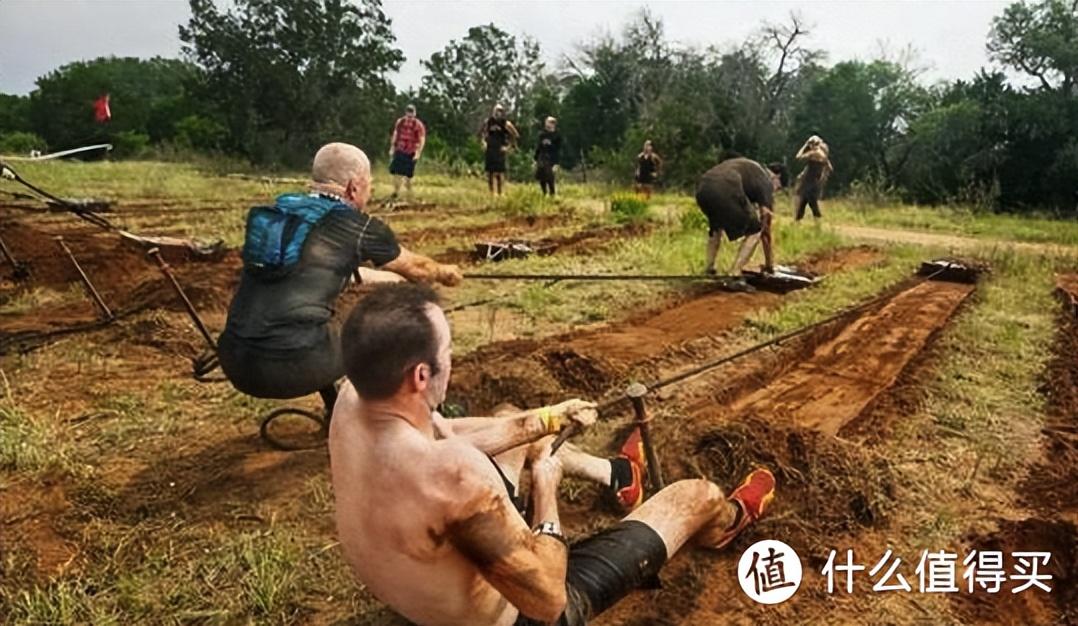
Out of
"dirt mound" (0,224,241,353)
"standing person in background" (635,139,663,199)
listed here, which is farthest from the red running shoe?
"standing person in background" (635,139,663,199)

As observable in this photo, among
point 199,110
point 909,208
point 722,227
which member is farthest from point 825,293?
point 199,110

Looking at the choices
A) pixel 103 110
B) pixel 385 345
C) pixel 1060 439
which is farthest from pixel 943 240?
pixel 103 110

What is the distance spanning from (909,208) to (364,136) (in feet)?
38.3

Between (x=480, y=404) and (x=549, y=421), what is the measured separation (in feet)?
5.15

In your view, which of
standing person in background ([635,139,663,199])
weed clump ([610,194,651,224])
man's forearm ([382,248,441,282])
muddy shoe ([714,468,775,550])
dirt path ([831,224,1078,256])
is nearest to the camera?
muddy shoe ([714,468,775,550])

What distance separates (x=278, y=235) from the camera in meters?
3.09

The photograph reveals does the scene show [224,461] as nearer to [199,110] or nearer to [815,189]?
[815,189]

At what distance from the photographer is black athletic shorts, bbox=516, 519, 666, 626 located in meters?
2.18

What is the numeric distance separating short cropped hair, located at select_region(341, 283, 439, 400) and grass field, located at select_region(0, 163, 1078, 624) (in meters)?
1.05

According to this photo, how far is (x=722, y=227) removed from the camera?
7.20m

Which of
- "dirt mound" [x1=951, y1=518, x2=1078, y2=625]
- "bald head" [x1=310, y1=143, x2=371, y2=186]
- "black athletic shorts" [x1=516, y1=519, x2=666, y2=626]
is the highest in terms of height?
"bald head" [x1=310, y1=143, x2=371, y2=186]

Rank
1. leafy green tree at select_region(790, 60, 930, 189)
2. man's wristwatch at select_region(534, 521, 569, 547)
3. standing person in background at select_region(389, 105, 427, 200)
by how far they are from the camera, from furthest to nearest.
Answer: leafy green tree at select_region(790, 60, 930, 189), standing person in background at select_region(389, 105, 427, 200), man's wristwatch at select_region(534, 521, 569, 547)

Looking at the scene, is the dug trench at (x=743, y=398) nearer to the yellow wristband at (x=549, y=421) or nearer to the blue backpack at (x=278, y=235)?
the yellow wristband at (x=549, y=421)

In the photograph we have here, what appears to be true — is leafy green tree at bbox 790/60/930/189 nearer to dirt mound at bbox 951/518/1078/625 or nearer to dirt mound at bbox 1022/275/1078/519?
dirt mound at bbox 1022/275/1078/519
